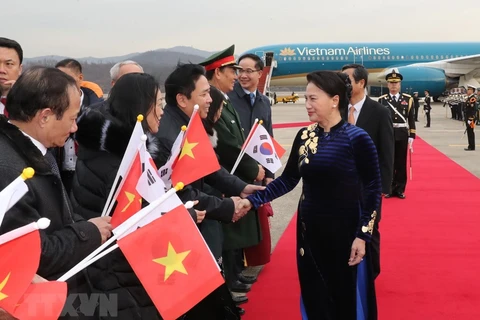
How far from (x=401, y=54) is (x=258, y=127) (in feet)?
94.0

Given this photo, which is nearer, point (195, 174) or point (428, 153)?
point (195, 174)

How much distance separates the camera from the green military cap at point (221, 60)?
146 inches

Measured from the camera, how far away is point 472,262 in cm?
414

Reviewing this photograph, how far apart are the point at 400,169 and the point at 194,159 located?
483 centimetres

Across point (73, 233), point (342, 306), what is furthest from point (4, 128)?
point (342, 306)

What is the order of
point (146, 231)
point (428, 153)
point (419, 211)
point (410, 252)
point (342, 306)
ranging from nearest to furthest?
1. point (146, 231)
2. point (342, 306)
3. point (410, 252)
4. point (419, 211)
5. point (428, 153)

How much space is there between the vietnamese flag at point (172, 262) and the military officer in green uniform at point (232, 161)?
1.78 meters

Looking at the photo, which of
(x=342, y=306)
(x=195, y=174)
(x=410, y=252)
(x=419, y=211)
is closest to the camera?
(x=195, y=174)

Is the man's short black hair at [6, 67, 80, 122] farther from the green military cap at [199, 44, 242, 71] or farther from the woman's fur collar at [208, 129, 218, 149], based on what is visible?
the green military cap at [199, 44, 242, 71]

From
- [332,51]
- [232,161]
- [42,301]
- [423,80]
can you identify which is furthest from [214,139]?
[332,51]

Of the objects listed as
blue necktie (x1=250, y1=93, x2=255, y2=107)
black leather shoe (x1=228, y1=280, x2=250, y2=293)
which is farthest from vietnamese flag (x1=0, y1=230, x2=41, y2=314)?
blue necktie (x1=250, y1=93, x2=255, y2=107)

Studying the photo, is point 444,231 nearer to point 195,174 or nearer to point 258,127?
point 258,127

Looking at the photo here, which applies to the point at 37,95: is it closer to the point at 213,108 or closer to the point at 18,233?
the point at 18,233

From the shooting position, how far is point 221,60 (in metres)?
3.73
